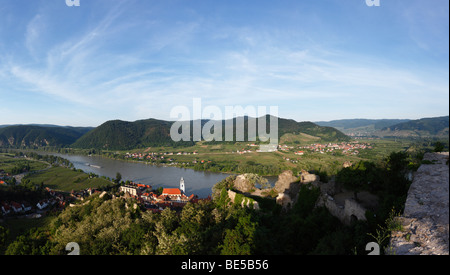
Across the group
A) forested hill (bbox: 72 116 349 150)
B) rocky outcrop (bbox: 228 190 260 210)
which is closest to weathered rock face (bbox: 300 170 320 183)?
rocky outcrop (bbox: 228 190 260 210)

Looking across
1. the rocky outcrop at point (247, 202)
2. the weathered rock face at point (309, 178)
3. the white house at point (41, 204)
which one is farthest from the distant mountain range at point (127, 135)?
the rocky outcrop at point (247, 202)

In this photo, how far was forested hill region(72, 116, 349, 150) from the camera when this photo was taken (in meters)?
108

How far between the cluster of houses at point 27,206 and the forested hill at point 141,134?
7488 centimetres

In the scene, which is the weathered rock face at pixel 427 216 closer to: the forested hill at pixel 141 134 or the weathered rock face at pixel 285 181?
the weathered rock face at pixel 285 181

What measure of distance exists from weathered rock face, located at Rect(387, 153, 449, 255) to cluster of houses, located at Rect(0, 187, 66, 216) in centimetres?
3736

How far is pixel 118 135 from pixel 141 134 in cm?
1279

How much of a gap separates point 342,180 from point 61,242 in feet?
55.0

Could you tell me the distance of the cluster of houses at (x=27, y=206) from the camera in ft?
95.8

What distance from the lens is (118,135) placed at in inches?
4953

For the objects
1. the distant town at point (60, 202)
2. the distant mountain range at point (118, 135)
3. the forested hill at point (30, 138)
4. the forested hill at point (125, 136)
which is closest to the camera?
the distant town at point (60, 202)

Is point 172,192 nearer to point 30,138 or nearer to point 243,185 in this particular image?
point 243,185

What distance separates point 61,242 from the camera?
1397cm
